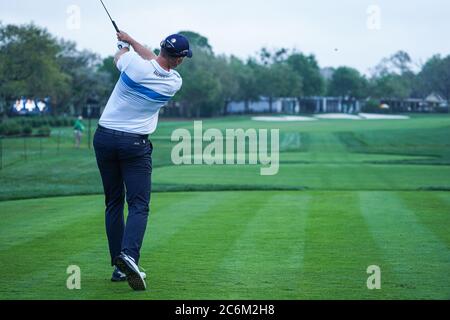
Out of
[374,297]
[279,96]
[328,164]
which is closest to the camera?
[374,297]

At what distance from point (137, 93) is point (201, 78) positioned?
395 feet

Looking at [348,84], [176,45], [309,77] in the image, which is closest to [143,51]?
[176,45]

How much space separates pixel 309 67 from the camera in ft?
603

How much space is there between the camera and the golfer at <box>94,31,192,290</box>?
928 cm

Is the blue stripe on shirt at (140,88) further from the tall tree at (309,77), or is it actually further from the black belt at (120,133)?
the tall tree at (309,77)

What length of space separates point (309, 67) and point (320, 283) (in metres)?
176

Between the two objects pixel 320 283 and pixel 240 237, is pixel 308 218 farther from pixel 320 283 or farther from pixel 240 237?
pixel 320 283

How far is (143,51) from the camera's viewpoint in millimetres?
9477

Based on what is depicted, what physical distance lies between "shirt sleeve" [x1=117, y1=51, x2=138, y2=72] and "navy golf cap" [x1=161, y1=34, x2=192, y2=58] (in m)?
0.32

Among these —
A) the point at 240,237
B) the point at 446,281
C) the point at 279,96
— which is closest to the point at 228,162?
the point at 240,237

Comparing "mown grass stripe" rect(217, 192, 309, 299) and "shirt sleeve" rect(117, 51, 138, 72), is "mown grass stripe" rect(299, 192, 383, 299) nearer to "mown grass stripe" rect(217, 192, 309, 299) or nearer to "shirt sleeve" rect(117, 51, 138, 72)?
"mown grass stripe" rect(217, 192, 309, 299)

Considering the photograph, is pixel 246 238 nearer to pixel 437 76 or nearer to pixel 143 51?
pixel 143 51

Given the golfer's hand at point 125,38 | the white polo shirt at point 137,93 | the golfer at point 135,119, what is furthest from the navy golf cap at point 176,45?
the golfer's hand at point 125,38

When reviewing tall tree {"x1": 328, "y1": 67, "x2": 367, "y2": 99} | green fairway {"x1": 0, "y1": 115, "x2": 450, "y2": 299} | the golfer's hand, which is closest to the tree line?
tall tree {"x1": 328, "y1": 67, "x2": 367, "y2": 99}
